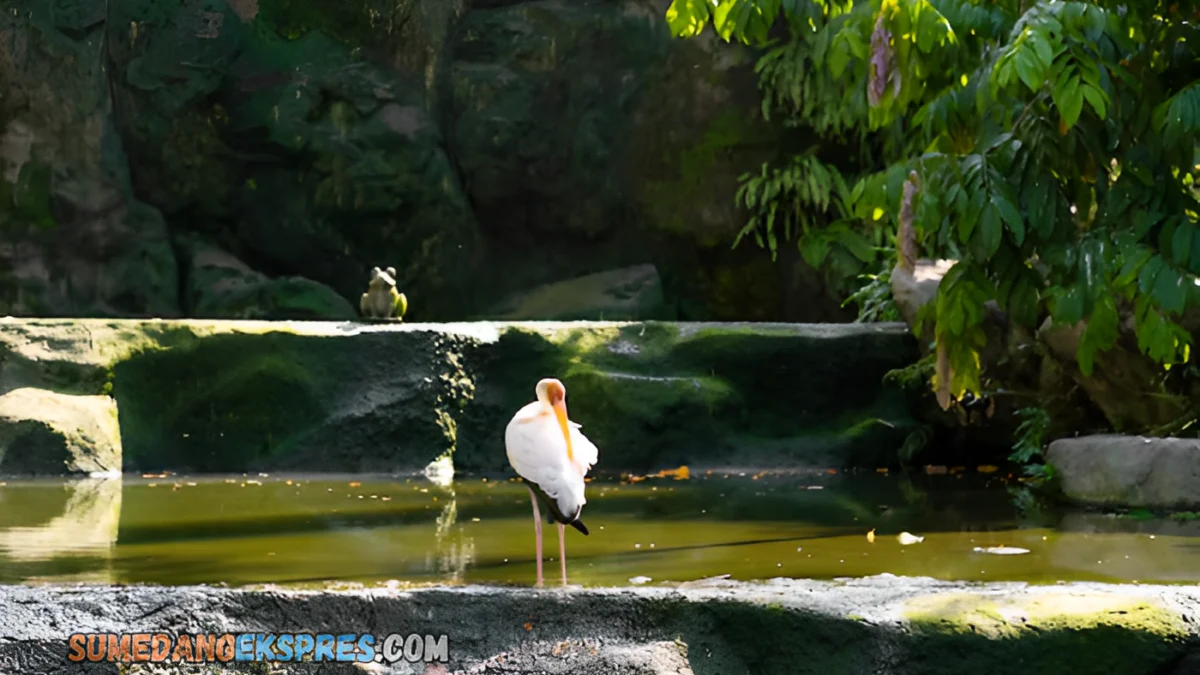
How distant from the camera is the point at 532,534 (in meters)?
5.59

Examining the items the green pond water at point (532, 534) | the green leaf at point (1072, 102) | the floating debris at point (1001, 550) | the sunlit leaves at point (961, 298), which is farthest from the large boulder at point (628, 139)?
the green leaf at point (1072, 102)

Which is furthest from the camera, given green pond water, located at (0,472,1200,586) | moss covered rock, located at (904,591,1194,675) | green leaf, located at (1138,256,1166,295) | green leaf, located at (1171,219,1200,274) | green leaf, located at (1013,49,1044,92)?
green pond water, located at (0,472,1200,586)

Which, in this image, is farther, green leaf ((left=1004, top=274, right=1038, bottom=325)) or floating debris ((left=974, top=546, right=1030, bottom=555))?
floating debris ((left=974, top=546, right=1030, bottom=555))

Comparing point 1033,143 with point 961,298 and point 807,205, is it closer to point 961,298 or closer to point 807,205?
point 961,298

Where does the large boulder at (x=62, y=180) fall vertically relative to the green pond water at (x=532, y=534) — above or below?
above

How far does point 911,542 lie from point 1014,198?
142cm

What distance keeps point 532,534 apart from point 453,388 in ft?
11.1

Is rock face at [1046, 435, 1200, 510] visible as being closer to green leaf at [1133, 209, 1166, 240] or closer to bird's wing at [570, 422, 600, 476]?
green leaf at [1133, 209, 1166, 240]

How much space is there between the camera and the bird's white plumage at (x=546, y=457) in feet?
13.6

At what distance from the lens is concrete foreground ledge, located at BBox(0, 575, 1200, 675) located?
339 centimetres

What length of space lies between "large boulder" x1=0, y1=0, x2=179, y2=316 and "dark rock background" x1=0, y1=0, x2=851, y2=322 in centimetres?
3

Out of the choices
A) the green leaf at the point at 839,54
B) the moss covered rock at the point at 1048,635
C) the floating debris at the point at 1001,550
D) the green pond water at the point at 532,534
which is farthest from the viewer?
the floating debris at the point at 1001,550

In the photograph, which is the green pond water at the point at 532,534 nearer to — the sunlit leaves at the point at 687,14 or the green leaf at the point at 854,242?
the sunlit leaves at the point at 687,14

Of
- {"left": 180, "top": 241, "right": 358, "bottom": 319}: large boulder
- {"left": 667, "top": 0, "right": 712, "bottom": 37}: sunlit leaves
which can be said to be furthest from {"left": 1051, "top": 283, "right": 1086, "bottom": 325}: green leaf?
{"left": 180, "top": 241, "right": 358, "bottom": 319}: large boulder
